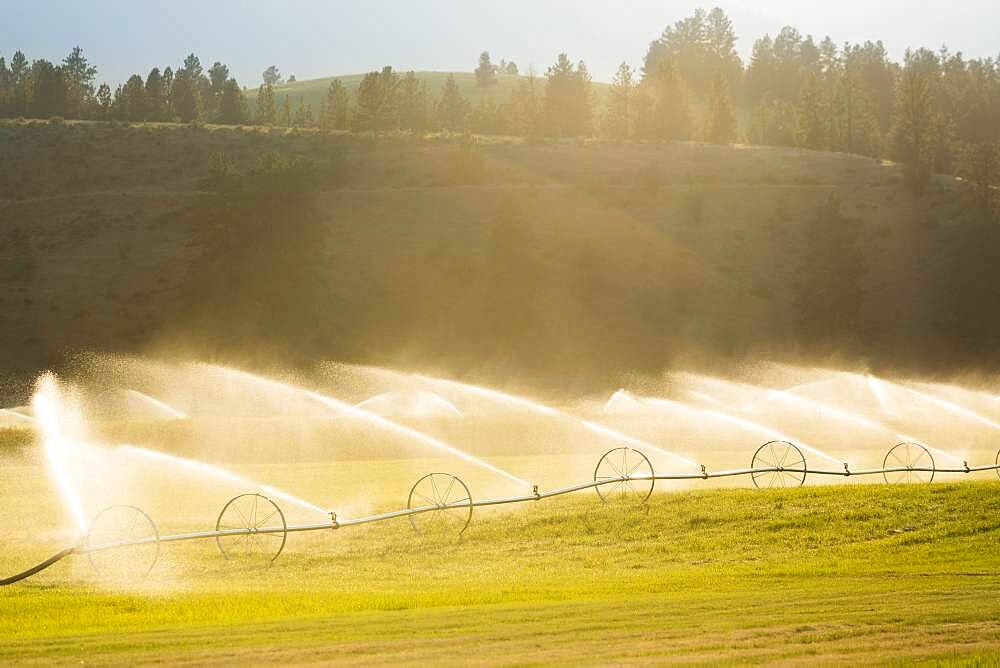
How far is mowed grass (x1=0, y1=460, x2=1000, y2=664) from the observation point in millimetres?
15250

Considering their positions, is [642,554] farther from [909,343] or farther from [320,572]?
[909,343]

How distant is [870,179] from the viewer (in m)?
145

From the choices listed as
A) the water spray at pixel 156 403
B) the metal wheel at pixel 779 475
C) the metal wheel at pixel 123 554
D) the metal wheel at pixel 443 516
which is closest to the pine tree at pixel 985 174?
the water spray at pixel 156 403

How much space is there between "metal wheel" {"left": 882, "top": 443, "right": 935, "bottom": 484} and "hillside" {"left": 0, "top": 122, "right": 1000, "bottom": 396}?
166ft

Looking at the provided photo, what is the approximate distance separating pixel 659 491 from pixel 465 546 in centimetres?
777

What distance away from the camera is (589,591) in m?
21.8

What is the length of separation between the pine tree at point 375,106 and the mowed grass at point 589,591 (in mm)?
148115

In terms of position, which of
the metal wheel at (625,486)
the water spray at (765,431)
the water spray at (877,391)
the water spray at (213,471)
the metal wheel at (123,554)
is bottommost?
the water spray at (877,391)

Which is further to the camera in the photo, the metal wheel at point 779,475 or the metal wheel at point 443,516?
the metal wheel at point 779,475

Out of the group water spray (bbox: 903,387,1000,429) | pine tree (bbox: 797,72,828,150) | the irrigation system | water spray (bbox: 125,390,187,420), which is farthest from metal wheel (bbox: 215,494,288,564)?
pine tree (bbox: 797,72,828,150)

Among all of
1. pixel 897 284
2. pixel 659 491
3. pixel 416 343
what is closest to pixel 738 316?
pixel 897 284

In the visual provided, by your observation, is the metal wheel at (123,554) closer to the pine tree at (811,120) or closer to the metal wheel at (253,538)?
the metal wheel at (253,538)

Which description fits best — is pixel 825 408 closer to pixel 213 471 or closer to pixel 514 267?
pixel 213 471

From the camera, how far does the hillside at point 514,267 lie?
104m
